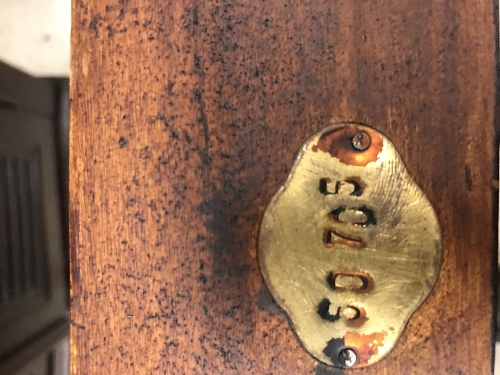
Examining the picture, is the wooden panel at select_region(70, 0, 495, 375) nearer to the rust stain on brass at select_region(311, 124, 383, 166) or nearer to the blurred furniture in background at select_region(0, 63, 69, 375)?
the rust stain on brass at select_region(311, 124, 383, 166)

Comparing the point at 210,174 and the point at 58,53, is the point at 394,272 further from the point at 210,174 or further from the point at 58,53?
the point at 58,53

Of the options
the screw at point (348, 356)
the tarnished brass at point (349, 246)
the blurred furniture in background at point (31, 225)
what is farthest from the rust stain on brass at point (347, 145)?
the blurred furniture in background at point (31, 225)

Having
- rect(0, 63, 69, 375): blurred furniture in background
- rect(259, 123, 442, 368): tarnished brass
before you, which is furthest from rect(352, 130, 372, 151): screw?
rect(0, 63, 69, 375): blurred furniture in background

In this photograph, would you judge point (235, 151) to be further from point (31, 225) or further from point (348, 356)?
point (31, 225)

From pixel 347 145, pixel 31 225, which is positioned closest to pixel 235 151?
pixel 347 145

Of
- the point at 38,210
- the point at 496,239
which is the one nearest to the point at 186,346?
the point at 496,239

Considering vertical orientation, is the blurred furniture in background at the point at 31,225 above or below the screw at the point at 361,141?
below

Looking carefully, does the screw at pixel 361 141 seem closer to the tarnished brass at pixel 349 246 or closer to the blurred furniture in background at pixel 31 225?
the tarnished brass at pixel 349 246
